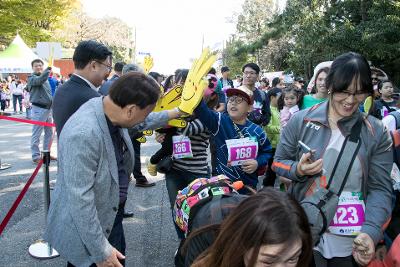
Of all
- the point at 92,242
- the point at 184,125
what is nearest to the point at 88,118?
the point at 92,242

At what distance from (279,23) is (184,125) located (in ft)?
73.2

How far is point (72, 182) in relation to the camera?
1933 millimetres

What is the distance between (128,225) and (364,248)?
130 inches

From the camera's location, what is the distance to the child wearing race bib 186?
314cm

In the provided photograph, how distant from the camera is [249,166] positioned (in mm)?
3160

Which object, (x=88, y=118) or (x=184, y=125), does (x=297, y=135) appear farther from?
(x=184, y=125)

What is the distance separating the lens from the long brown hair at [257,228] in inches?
50.2

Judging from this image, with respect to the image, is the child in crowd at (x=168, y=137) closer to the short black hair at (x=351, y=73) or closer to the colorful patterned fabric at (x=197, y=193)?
the colorful patterned fabric at (x=197, y=193)

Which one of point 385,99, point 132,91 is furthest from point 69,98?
point 385,99

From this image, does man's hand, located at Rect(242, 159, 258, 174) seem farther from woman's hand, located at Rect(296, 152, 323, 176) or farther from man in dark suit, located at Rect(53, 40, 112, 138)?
man in dark suit, located at Rect(53, 40, 112, 138)

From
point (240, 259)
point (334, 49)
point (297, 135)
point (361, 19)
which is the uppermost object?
point (361, 19)

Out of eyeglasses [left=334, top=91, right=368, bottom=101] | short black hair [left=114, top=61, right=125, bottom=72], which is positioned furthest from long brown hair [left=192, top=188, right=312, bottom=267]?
short black hair [left=114, top=61, right=125, bottom=72]

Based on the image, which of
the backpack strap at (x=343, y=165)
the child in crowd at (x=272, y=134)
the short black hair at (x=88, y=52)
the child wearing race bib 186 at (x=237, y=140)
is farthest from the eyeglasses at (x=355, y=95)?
the child in crowd at (x=272, y=134)

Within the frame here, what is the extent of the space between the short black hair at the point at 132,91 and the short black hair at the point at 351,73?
971 millimetres
